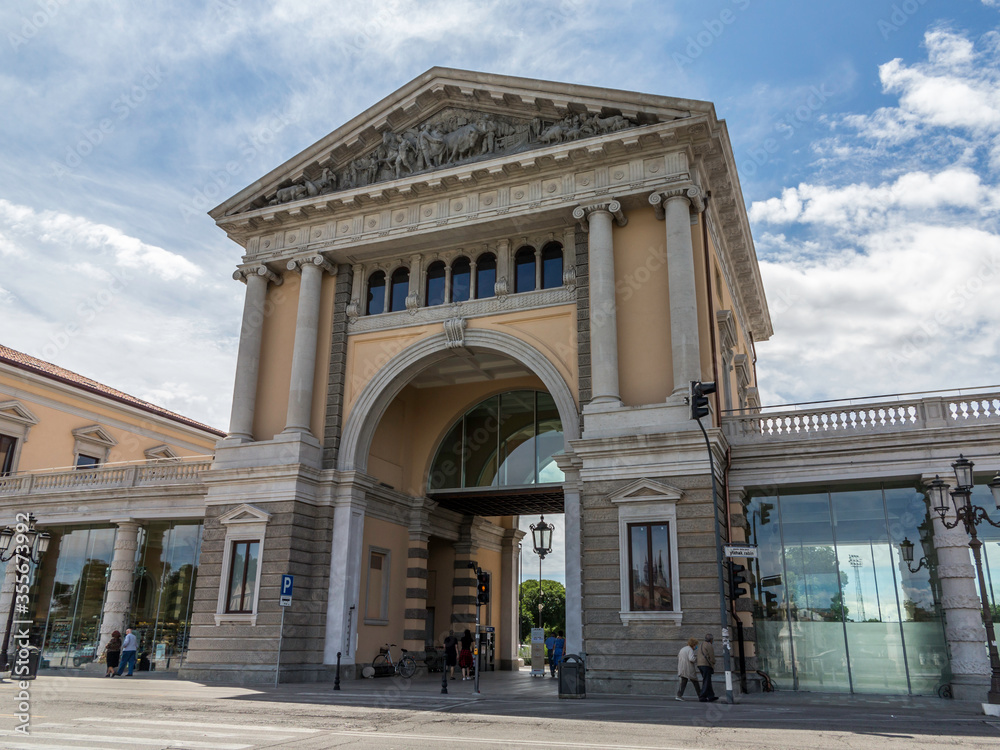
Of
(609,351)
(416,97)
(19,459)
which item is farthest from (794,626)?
(19,459)

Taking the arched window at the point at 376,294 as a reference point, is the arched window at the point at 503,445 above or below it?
below

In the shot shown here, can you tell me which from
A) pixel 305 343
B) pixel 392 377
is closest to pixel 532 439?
pixel 392 377

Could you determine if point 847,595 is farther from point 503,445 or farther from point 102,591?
point 102,591

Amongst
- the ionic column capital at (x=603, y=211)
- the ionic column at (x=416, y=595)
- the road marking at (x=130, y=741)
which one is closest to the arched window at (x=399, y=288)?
the ionic column capital at (x=603, y=211)

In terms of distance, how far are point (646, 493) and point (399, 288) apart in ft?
37.6

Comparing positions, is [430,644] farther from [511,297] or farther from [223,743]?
[223,743]

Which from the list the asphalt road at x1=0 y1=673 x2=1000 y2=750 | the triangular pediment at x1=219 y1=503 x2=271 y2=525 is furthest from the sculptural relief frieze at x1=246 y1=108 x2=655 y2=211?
the asphalt road at x1=0 y1=673 x2=1000 y2=750

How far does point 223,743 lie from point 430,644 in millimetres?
20735

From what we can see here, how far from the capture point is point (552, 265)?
80.8 ft

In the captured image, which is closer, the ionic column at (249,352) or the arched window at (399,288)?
the ionic column at (249,352)

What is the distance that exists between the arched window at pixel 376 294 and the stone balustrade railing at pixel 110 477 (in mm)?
7920

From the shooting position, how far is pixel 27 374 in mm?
36906

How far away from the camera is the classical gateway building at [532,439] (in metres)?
19.8

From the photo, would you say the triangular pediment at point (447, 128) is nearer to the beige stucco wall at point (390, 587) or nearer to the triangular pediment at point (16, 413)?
the beige stucco wall at point (390, 587)
